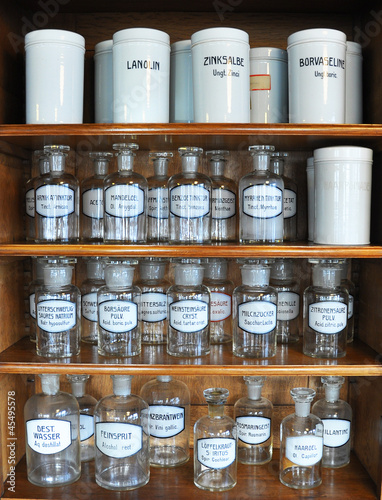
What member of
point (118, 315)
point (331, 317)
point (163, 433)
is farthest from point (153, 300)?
point (331, 317)

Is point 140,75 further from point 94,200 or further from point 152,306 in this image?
point 152,306

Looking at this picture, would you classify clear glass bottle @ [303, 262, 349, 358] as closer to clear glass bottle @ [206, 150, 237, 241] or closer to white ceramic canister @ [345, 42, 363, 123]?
clear glass bottle @ [206, 150, 237, 241]

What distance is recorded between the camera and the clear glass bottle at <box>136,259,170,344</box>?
1486 mm

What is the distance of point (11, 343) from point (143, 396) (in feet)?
1.27

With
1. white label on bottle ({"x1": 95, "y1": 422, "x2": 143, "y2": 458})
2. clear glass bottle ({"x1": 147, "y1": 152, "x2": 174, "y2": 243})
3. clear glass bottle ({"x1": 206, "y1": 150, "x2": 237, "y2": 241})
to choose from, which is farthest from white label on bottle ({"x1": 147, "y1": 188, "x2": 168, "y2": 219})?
white label on bottle ({"x1": 95, "y1": 422, "x2": 143, "y2": 458})

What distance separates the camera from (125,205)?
1.36 m

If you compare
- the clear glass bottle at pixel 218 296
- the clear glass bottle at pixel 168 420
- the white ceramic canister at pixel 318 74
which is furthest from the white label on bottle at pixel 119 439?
the white ceramic canister at pixel 318 74

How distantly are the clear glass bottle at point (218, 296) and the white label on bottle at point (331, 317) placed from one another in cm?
26

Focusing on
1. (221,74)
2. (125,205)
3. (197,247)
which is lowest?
(197,247)

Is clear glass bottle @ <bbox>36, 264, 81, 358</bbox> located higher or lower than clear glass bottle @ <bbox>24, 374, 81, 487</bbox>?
higher

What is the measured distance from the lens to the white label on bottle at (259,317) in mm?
1385

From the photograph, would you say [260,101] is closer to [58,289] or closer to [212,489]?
[58,289]

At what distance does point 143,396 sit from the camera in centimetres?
153

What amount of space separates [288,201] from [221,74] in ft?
1.36
